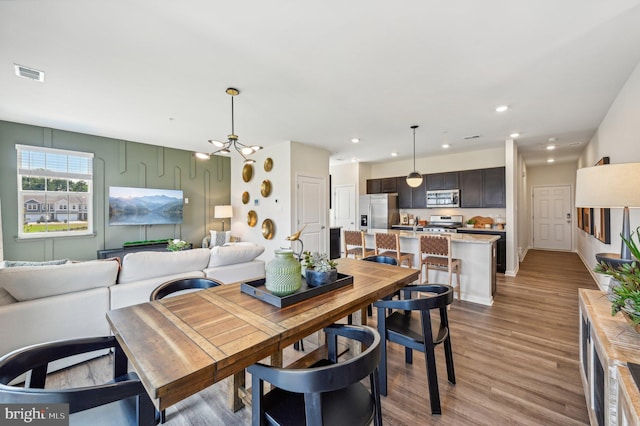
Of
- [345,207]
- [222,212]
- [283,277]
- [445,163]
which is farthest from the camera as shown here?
[345,207]

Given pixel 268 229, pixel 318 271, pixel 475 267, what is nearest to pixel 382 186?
pixel 268 229

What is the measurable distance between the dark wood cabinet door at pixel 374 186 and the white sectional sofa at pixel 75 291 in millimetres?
5627

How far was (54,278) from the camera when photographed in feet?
6.52

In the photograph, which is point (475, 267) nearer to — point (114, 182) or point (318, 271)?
point (318, 271)

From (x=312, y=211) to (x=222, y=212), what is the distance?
2.21 m

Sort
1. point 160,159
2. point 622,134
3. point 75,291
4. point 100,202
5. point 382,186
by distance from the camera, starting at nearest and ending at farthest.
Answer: point 75,291 < point 622,134 < point 100,202 < point 160,159 < point 382,186

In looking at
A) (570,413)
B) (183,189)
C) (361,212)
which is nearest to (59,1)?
(570,413)

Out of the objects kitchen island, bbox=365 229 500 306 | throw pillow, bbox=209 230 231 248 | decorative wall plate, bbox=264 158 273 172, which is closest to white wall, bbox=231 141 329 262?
decorative wall plate, bbox=264 158 273 172

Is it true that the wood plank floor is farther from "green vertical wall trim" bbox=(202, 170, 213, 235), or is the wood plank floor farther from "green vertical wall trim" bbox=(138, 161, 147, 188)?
"green vertical wall trim" bbox=(202, 170, 213, 235)

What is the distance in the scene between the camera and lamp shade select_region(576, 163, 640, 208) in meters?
1.70

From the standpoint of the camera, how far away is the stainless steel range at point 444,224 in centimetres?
611

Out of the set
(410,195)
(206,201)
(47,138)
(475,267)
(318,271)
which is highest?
(47,138)

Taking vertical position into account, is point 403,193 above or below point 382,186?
below

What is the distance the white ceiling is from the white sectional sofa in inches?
71.1
